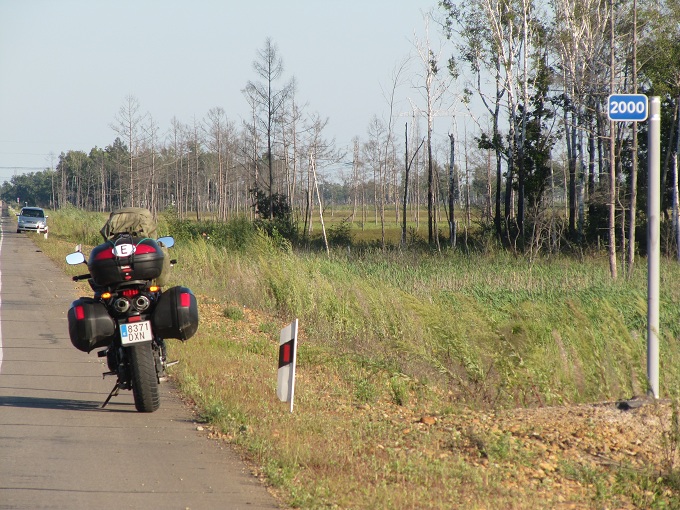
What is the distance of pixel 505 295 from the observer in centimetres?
1925

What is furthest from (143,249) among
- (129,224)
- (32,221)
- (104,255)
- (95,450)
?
(32,221)

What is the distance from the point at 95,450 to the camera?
6.97 m

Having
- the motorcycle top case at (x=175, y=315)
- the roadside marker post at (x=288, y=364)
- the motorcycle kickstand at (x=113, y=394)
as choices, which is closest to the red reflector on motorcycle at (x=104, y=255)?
the motorcycle top case at (x=175, y=315)

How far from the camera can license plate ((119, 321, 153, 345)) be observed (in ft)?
25.8

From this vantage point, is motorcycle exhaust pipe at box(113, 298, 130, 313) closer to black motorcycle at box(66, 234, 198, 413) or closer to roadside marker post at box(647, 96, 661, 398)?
black motorcycle at box(66, 234, 198, 413)

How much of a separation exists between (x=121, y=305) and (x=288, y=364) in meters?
1.79

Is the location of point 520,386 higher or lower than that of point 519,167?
lower

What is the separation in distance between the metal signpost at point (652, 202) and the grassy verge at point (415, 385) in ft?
2.32

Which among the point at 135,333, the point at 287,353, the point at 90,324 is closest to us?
the point at 90,324

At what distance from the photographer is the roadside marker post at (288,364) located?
27.0 ft

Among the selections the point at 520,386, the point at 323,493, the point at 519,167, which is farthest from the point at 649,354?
the point at 519,167

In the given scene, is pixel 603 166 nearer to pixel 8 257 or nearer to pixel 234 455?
pixel 8 257

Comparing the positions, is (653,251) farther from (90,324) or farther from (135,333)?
(90,324)

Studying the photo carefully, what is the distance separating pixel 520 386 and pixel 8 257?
27.8 metres
